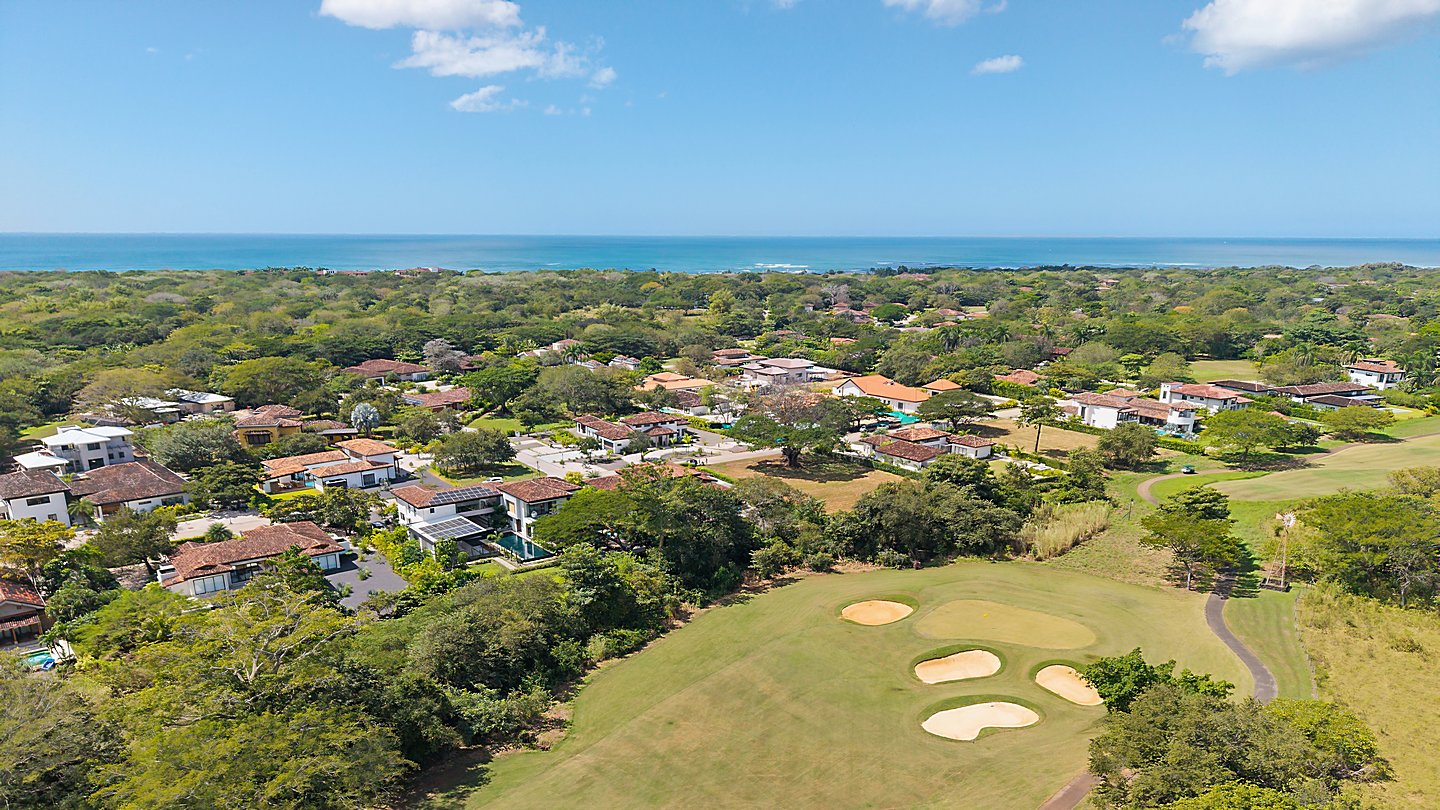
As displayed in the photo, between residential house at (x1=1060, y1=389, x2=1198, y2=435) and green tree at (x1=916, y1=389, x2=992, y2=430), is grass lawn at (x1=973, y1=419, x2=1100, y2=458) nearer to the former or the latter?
green tree at (x1=916, y1=389, x2=992, y2=430)

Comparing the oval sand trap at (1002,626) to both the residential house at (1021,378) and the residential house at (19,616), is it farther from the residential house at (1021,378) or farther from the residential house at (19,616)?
the residential house at (1021,378)

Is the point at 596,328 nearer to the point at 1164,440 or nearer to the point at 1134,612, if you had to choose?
the point at 1164,440

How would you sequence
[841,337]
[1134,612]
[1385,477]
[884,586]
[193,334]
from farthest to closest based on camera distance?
1. [841,337]
2. [193,334]
3. [1385,477]
4. [884,586]
5. [1134,612]

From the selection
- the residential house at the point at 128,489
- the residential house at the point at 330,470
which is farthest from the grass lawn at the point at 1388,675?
the residential house at the point at 128,489

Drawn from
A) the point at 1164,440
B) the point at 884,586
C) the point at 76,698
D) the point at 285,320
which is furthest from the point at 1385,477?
the point at 285,320

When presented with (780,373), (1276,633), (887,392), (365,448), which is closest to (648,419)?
(365,448)

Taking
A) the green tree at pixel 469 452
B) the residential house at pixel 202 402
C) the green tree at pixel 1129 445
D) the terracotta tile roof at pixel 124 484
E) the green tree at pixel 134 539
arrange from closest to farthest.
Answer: the green tree at pixel 134 539, the terracotta tile roof at pixel 124 484, the green tree at pixel 469 452, the green tree at pixel 1129 445, the residential house at pixel 202 402

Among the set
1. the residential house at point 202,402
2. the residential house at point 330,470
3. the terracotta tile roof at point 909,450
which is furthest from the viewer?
the residential house at point 202,402
